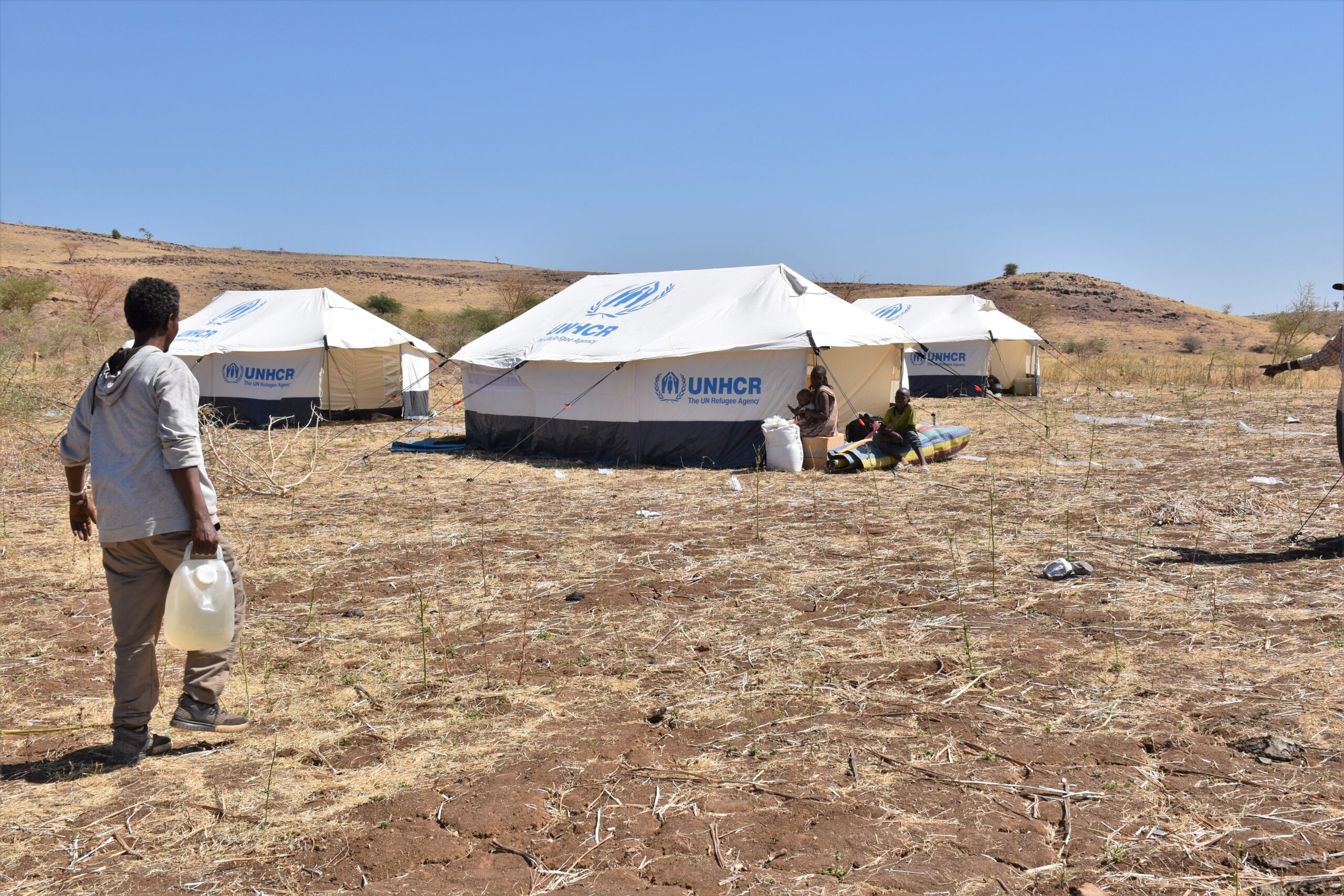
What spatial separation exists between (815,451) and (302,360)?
10.0 m

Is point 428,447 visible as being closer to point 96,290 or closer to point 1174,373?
point 1174,373

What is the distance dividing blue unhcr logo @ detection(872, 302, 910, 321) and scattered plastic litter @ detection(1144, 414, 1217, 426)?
8.52 metres

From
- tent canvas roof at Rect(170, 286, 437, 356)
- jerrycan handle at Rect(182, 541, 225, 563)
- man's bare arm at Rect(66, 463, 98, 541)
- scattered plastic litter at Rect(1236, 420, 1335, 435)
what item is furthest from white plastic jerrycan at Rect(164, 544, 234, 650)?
tent canvas roof at Rect(170, 286, 437, 356)

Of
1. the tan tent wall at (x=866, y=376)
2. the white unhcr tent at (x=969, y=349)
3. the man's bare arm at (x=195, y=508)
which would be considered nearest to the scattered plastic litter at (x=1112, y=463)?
the tan tent wall at (x=866, y=376)

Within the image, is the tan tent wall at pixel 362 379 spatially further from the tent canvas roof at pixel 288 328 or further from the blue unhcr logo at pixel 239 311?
the blue unhcr logo at pixel 239 311

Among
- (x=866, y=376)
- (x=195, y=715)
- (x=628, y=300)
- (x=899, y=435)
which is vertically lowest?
(x=195, y=715)

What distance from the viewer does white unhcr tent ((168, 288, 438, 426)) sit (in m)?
17.4

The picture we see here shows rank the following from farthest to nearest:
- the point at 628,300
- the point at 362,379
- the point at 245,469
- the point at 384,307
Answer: the point at 384,307 < the point at 362,379 < the point at 628,300 < the point at 245,469

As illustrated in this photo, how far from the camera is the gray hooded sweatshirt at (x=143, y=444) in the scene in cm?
374

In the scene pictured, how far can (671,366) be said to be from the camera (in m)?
12.2

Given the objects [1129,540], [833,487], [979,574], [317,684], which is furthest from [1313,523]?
[317,684]

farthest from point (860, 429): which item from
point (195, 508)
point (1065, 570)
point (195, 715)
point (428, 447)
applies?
point (195, 508)

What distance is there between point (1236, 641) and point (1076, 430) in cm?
1057

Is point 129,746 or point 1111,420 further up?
point 1111,420
